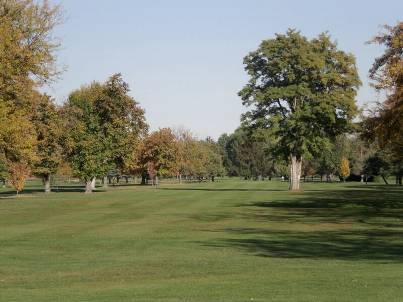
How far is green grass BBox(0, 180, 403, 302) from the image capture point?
12562 millimetres

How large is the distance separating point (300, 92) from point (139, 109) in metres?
26.9

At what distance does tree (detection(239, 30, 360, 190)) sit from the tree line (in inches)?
5.0

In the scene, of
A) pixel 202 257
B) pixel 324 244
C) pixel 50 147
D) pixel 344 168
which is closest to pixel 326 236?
pixel 324 244

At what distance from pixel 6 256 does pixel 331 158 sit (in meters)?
137

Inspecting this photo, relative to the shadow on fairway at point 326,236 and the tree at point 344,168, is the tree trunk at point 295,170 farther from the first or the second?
the tree at point 344,168

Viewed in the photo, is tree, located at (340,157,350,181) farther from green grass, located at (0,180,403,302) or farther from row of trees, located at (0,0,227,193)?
green grass, located at (0,180,403,302)

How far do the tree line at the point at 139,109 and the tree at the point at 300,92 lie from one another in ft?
0.41

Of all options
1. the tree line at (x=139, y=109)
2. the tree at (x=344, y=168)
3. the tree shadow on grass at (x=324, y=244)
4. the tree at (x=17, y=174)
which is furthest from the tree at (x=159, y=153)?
the tree shadow on grass at (x=324, y=244)

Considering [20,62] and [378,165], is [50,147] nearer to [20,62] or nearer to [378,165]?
[20,62]

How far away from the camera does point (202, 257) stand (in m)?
20.2

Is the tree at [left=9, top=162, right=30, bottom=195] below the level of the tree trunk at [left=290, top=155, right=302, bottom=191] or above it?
below

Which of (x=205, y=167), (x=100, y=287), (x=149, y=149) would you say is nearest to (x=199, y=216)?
(x=100, y=287)

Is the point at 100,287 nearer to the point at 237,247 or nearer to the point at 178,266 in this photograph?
the point at 178,266

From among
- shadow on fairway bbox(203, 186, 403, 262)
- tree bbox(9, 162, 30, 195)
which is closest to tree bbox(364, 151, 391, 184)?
tree bbox(9, 162, 30, 195)
